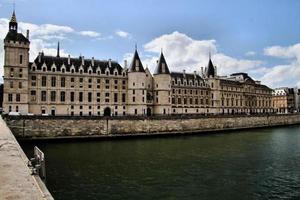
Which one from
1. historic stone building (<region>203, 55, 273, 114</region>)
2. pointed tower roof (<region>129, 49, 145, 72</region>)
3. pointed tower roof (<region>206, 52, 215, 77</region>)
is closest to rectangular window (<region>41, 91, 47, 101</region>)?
pointed tower roof (<region>129, 49, 145, 72</region>)

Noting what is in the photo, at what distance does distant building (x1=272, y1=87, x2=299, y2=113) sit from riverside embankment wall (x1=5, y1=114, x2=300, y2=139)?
7336cm

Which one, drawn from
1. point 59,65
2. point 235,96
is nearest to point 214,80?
point 235,96

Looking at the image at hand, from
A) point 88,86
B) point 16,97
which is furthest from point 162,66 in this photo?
point 16,97

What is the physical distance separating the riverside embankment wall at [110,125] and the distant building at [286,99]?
241 feet

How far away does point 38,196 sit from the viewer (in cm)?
904

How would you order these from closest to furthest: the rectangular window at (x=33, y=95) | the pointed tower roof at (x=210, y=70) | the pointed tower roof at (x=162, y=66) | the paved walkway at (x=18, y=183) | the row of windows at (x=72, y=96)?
the paved walkway at (x=18, y=183), the rectangular window at (x=33, y=95), the row of windows at (x=72, y=96), the pointed tower roof at (x=162, y=66), the pointed tower roof at (x=210, y=70)

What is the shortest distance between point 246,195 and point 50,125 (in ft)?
107

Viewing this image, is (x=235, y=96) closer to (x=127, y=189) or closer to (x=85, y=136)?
(x=85, y=136)

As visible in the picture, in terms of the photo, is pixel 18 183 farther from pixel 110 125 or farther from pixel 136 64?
pixel 136 64

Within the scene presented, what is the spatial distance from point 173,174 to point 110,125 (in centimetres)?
2714

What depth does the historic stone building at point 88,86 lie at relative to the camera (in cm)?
5272

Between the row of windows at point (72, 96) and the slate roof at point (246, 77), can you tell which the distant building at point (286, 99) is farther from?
the row of windows at point (72, 96)

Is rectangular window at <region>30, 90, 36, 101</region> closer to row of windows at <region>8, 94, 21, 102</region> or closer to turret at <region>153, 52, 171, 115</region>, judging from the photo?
row of windows at <region>8, 94, 21, 102</region>

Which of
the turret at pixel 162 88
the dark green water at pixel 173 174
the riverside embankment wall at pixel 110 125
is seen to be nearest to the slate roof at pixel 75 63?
the turret at pixel 162 88
